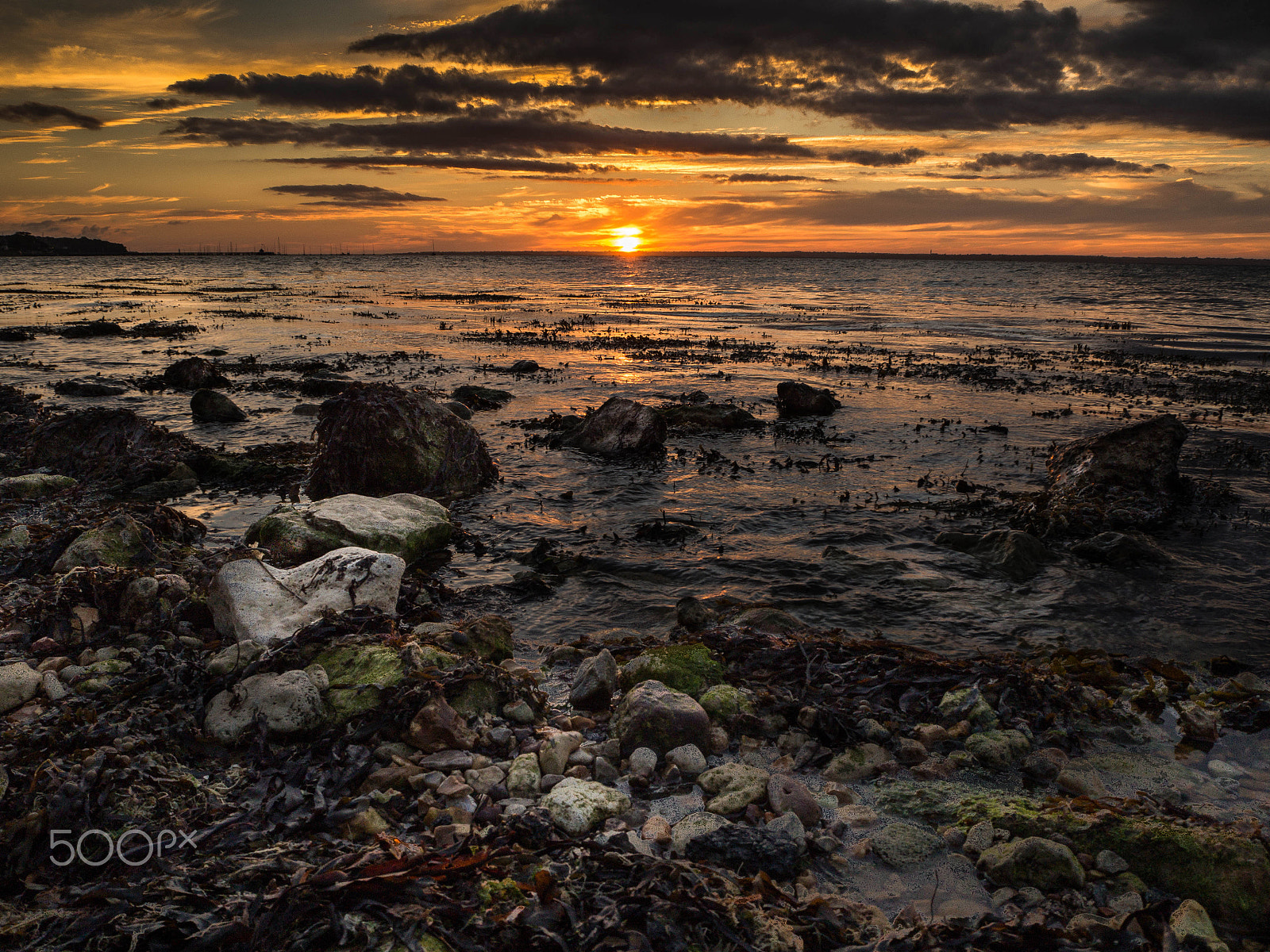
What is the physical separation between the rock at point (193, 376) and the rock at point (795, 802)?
2172 centimetres

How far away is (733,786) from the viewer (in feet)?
14.3

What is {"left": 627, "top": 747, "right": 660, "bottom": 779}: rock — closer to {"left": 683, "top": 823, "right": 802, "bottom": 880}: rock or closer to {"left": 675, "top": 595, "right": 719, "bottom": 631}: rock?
{"left": 683, "top": 823, "right": 802, "bottom": 880}: rock

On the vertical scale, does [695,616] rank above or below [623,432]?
below

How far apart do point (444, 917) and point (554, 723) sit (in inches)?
77.4

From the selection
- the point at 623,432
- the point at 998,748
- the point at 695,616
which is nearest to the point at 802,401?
the point at 623,432

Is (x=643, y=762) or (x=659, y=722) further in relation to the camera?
(x=659, y=722)

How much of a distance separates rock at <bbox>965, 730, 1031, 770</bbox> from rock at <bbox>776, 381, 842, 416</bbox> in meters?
13.4

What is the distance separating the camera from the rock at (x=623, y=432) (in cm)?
1390

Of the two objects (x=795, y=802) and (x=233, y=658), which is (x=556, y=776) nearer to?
(x=795, y=802)

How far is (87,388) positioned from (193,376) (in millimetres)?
2563

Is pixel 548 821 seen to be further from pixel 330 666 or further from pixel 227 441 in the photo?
pixel 227 441

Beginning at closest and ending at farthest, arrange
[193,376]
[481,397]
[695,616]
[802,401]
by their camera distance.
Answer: [695,616]
[802,401]
[481,397]
[193,376]

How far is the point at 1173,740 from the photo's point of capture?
5148 mm

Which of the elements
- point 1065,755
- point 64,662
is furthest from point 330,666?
point 1065,755
